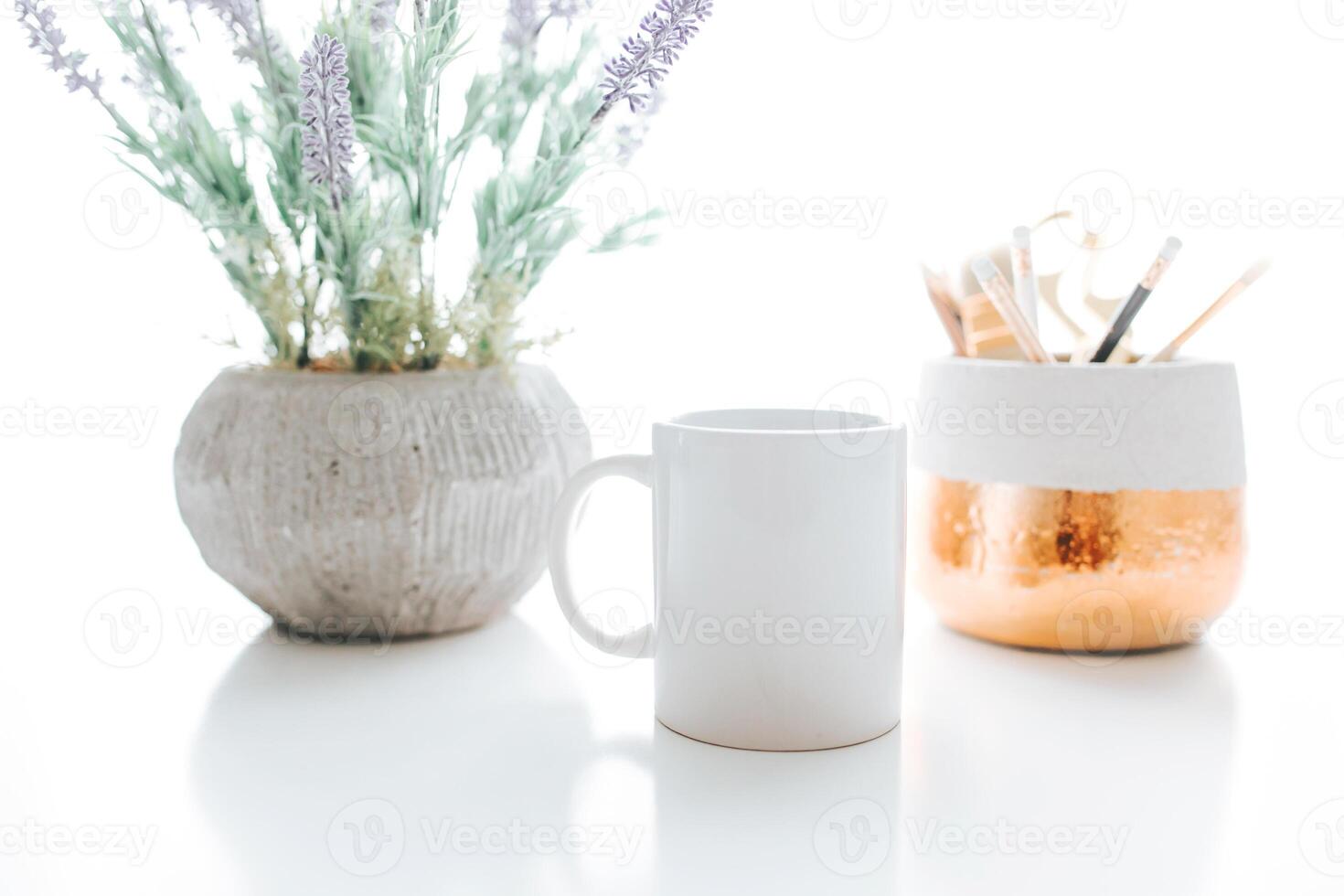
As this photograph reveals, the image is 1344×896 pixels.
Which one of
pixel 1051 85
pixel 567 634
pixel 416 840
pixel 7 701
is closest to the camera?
pixel 416 840

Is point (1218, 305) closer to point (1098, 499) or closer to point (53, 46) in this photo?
point (1098, 499)

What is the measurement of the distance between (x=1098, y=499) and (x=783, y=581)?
0.22m

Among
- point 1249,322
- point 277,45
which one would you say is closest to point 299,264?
point 277,45

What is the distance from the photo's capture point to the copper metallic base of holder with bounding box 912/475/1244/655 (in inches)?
22.3

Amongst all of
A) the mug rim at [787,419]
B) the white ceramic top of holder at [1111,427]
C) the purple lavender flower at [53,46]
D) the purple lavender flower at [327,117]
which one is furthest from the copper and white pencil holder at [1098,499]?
the purple lavender flower at [53,46]

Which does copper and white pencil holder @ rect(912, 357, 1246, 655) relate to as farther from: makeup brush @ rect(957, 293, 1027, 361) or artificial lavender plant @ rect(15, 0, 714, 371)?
artificial lavender plant @ rect(15, 0, 714, 371)

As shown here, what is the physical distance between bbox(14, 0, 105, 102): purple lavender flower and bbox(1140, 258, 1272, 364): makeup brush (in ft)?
1.93

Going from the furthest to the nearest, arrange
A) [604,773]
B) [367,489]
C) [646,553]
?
[646,553]
[367,489]
[604,773]

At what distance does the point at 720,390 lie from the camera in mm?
952

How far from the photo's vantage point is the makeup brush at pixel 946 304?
645 mm

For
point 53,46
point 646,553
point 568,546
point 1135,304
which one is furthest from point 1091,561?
point 53,46

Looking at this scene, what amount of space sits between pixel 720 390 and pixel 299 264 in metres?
0.45

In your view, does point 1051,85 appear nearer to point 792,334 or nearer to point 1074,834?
point 792,334

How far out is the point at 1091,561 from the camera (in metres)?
0.57
